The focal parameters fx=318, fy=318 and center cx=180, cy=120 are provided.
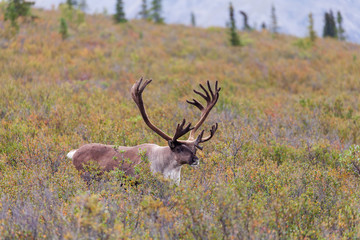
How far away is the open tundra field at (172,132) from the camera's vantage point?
3250mm

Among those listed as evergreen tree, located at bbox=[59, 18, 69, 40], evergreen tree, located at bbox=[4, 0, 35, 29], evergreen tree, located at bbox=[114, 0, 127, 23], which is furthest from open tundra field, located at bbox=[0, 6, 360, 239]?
evergreen tree, located at bbox=[114, 0, 127, 23]

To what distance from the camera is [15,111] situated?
25.6 ft

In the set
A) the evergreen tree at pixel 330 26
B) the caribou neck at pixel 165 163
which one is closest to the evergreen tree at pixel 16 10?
the caribou neck at pixel 165 163

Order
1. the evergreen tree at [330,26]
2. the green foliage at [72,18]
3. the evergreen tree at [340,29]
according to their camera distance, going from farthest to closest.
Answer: the evergreen tree at [330,26]
the evergreen tree at [340,29]
the green foliage at [72,18]

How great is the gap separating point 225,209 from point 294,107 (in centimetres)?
750

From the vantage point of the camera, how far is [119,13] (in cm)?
2464

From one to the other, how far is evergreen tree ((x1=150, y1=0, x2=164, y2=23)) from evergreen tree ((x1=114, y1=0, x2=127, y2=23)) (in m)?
7.04

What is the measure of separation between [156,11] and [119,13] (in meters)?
8.82

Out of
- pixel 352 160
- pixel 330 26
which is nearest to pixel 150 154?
pixel 352 160

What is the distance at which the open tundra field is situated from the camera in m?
3.25

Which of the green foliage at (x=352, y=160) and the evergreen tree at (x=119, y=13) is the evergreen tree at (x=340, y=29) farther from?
the green foliage at (x=352, y=160)

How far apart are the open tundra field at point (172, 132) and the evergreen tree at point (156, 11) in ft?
41.8

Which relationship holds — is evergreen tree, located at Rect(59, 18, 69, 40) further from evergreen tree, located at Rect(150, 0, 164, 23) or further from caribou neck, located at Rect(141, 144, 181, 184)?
evergreen tree, located at Rect(150, 0, 164, 23)

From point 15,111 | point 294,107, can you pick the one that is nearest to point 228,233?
point 15,111
